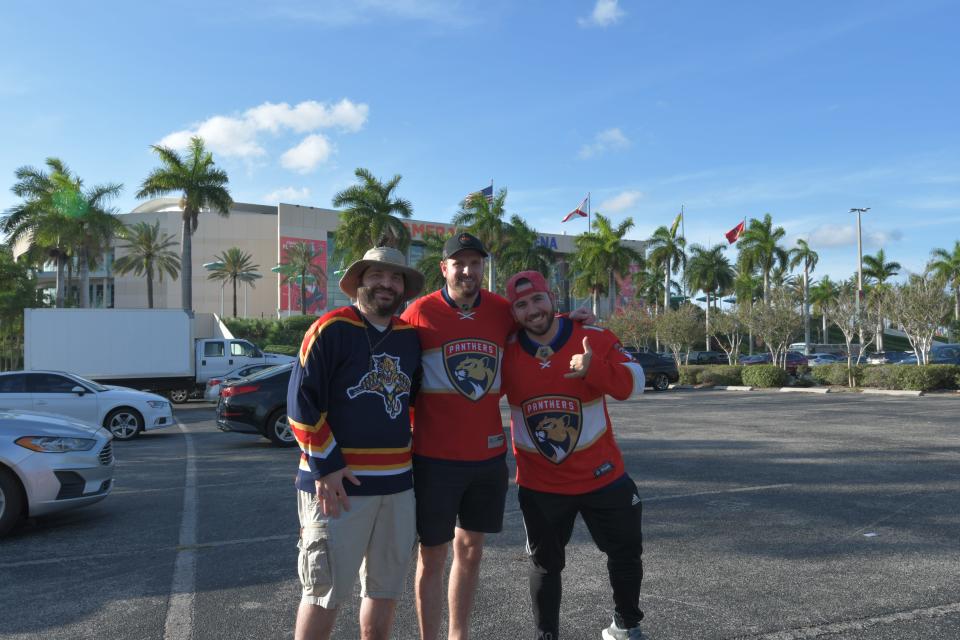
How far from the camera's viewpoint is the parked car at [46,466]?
602 centimetres

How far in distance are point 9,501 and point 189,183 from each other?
3339 centimetres

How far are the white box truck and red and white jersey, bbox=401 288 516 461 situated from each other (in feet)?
70.3

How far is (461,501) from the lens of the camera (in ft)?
10.8

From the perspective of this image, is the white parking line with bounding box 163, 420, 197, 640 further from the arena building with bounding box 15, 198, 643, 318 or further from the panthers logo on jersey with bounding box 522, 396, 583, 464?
the arena building with bounding box 15, 198, 643, 318

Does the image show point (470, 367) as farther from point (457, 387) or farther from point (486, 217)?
point (486, 217)

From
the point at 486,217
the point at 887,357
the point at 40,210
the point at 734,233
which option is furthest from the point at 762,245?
the point at 40,210

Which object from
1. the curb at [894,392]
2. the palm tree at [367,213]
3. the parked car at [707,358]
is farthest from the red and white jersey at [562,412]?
the parked car at [707,358]

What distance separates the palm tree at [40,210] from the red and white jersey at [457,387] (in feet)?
133

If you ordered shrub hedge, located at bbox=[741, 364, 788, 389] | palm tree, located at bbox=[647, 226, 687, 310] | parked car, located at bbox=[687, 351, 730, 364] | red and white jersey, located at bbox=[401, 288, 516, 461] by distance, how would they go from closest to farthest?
red and white jersey, located at bbox=[401, 288, 516, 461], shrub hedge, located at bbox=[741, 364, 788, 389], parked car, located at bbox=[687, 351, 730, 364], palm tree, located at bbox=[647, 226, 687, 310]

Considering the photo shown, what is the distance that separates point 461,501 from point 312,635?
846mm

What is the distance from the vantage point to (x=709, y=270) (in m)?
66.4

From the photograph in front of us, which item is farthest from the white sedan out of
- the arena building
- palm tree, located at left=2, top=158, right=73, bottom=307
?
the arena building

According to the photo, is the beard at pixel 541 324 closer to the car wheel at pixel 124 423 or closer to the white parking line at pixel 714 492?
the white parking line at pixel 714 492

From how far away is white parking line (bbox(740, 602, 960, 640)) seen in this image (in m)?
3.57
